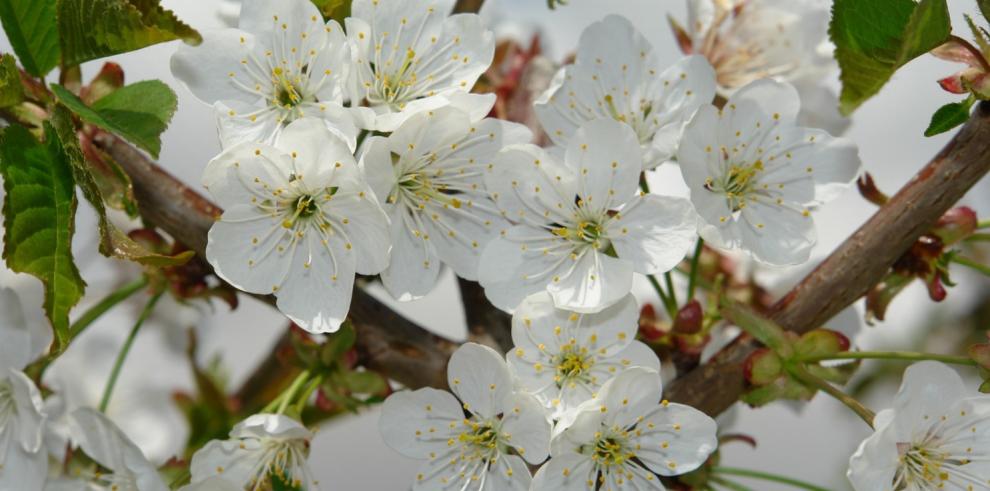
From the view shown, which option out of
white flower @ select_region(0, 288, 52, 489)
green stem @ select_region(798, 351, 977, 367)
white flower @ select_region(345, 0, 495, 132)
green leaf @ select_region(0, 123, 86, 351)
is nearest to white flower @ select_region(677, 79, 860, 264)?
green stem @ select_region(798, 351, 977, 367)

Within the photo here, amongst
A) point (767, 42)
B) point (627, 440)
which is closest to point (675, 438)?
point (627, 440)

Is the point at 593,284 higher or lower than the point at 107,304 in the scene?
higher

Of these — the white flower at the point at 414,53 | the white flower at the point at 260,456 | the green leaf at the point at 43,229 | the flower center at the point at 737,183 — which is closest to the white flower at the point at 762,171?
the flower center at the point at 737,183

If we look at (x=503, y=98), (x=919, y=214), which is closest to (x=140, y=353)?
(x=503, y=98)

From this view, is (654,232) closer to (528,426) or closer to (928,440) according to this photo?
(528,426)

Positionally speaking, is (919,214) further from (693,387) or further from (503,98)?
(503,98)

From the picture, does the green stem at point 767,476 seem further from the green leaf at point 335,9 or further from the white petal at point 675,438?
the green leaf at point 335,9

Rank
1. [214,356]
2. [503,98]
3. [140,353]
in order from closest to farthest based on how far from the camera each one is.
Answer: [503,98], [214,356], [140,353]
